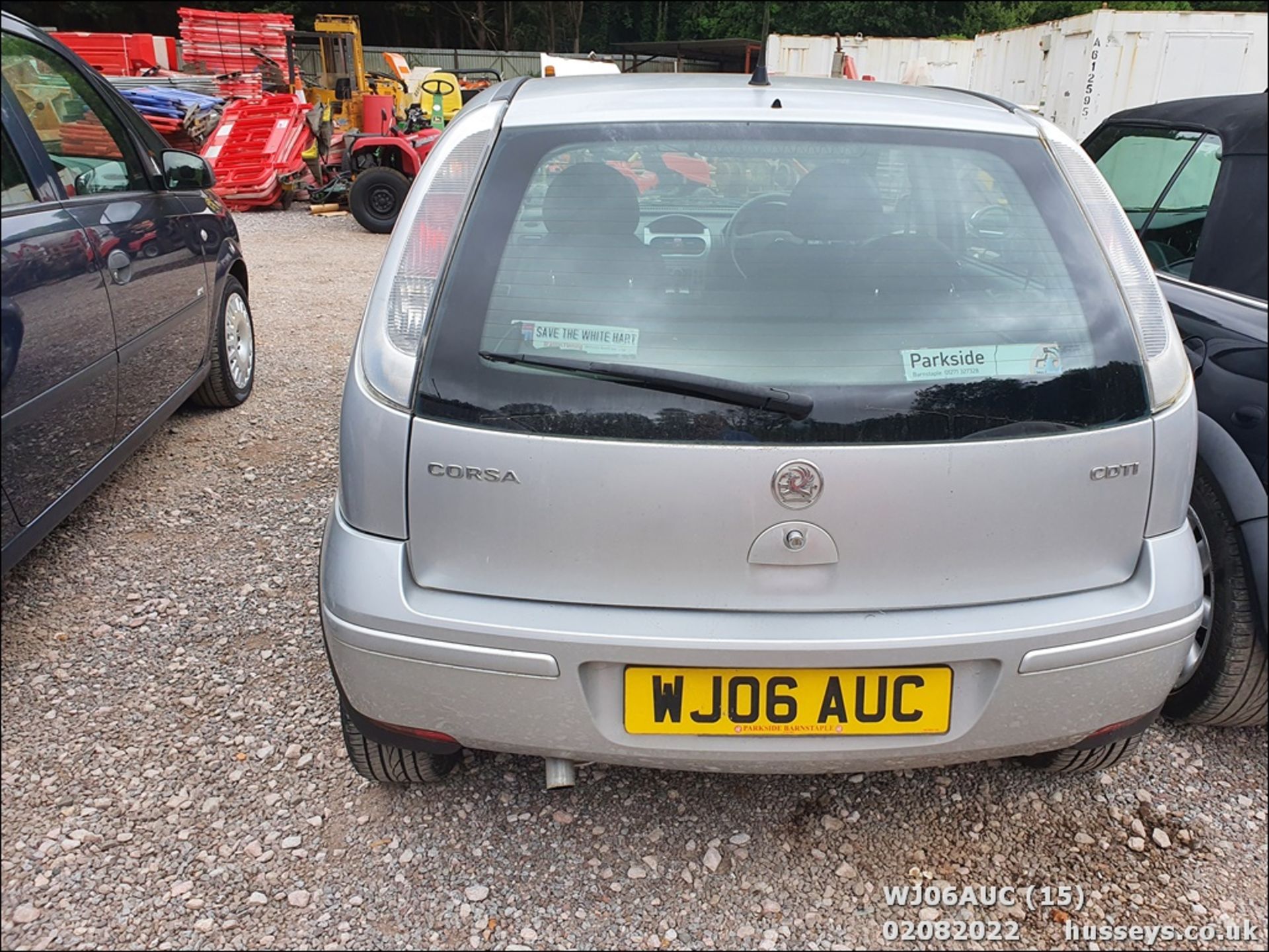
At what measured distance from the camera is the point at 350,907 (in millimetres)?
1831

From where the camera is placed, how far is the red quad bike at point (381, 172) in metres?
10.4

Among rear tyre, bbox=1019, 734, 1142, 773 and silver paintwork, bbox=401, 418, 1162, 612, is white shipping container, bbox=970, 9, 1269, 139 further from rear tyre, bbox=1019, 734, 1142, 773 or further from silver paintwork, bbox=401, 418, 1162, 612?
silver paintwork, bbox=401, 418, 1162, 612

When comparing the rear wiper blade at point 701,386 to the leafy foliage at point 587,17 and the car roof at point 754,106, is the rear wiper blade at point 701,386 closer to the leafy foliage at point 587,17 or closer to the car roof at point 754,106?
the car roof at point 754,106

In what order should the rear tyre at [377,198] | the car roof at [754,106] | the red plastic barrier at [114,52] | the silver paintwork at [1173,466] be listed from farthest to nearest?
the red plastic barrier at [114,52] → the rear tyre at [377,198] → the car roof at [754,106] → the silver paintwork at [1173,466]

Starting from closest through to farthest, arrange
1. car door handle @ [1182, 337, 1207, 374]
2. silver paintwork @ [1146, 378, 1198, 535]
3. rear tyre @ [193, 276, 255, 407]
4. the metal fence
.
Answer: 1. silver paintwork @ [1146, 378, 1198, 535]
2. car door handle @ [1182, 337, 1207, 374]
3. rear tyre @ [193, 276, 255, 407]
4. the metal fence

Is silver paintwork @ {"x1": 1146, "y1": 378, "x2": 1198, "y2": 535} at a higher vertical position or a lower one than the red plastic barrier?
lower

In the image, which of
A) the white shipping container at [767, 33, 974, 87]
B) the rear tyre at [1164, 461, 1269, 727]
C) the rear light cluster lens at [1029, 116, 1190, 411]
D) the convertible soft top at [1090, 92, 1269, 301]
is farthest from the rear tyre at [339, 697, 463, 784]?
the white shipping container at [767, 33, 974, 87]

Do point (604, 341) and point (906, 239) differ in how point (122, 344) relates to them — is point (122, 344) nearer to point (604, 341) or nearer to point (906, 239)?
point (604, 341)

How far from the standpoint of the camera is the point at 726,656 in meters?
1.60

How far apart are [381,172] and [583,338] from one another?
983cm

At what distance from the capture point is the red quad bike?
10445 millimetres

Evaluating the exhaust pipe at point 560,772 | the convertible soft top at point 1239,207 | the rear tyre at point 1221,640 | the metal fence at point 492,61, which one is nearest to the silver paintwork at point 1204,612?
the rear tyre at point 1221,640

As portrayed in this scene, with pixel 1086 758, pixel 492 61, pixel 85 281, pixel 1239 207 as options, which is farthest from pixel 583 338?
pixel 492 61

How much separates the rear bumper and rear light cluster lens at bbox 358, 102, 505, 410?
1.06 feet
